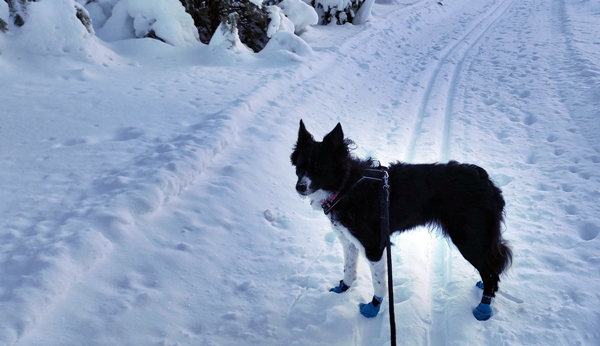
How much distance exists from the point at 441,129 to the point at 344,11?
9.09 m

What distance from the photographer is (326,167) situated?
3225mm

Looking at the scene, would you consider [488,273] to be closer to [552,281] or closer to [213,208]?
[552,281]

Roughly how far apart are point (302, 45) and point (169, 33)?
138 inches

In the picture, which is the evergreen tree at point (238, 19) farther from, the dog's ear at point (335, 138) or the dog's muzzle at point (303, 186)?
the dog's muzzle at point (303, 186)

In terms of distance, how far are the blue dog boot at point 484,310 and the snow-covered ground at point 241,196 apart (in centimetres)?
7

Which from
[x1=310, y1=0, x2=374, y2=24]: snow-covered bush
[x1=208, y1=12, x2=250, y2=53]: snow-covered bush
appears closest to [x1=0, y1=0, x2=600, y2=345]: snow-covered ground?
[x1=208, y1=12, x2=250, y2=53]: snow-covered bush

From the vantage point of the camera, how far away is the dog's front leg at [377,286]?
330 cm

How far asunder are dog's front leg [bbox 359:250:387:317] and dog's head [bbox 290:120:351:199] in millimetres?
773

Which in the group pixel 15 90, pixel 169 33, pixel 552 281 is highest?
pixel 169 33

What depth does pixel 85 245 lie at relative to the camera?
3363mm

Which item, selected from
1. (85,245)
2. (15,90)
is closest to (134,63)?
(15,90)

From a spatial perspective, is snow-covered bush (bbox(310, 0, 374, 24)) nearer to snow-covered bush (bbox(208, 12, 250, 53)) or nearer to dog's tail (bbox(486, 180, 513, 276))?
snow-covered bush (bbox(208, 12, 250, 53))

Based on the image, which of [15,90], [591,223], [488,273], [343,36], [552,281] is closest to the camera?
[488,273]

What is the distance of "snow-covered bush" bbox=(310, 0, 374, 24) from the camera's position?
14.1 m
